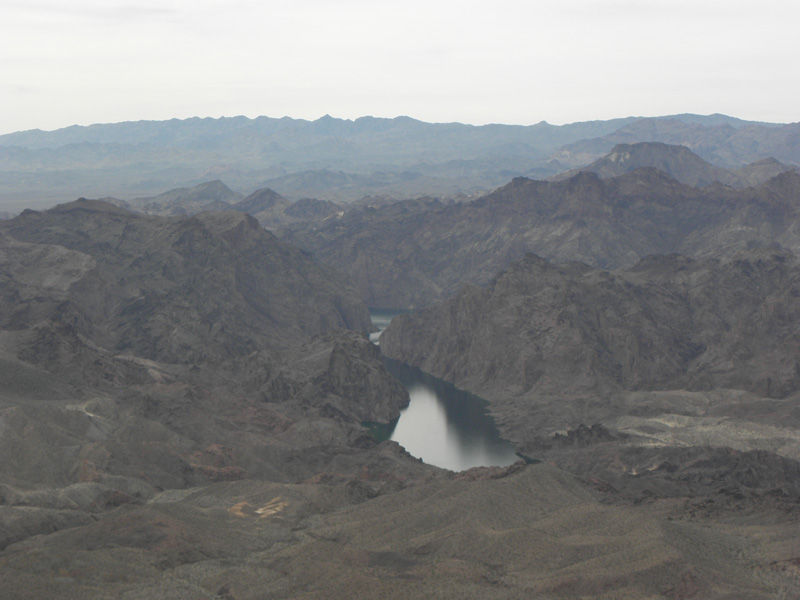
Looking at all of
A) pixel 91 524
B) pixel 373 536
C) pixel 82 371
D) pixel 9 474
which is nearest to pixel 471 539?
pixel 373 536

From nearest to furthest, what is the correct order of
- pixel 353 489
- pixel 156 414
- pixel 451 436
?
pixel 353 489 → pixel 156 414 → pixel 451 436

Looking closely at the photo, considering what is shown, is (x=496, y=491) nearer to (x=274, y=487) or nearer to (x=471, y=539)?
(x=471, y=539)

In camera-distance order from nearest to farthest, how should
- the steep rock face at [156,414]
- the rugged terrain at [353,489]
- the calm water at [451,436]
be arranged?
the rugged terrain at [353,489] → the steep rock face at [156,414] → the calm water at [451,436]

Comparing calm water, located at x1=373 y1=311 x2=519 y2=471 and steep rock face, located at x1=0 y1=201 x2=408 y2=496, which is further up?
steep rock face, located at x1=0 y1=201 x2=408 y2=496

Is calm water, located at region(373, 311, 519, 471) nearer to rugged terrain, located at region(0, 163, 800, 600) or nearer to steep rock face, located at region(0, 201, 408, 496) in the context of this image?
rugged terrain, located at region(0, 163, 800, 600)

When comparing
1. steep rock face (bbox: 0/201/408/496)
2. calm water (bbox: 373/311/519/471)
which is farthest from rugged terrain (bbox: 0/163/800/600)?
calm water (bbox: 373/311/519/471)

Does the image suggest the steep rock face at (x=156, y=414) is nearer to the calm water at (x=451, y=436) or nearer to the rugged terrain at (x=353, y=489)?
the rugged terrain at (x=353, y=489)

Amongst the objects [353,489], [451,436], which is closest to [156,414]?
[353,489]

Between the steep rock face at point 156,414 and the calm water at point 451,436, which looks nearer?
the steep rock face at point 156,414

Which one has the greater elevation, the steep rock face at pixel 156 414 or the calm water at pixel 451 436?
the steep rock face at pixel 156 414

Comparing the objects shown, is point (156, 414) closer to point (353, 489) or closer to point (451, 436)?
point (353, 489)

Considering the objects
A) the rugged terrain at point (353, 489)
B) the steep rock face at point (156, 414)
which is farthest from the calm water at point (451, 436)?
the steep rock face at point (156, 414)
